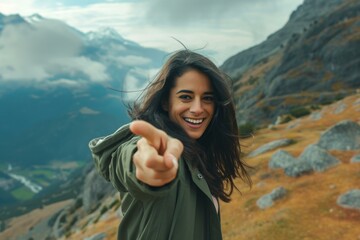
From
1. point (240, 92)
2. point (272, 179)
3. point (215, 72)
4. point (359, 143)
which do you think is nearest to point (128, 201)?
point (215, 72)

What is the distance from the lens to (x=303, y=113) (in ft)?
228

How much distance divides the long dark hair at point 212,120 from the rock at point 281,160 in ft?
89.4

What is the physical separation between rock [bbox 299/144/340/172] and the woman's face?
26.5 metres

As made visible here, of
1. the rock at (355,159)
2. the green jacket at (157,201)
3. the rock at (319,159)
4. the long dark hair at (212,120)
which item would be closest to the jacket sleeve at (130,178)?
the green jacket at (157,201)

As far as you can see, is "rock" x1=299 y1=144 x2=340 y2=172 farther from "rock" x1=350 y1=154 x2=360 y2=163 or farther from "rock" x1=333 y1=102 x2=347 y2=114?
"rock" x1=333 y1=102 x2=347 y2=114

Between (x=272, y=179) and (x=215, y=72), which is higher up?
(x=215, y=72)

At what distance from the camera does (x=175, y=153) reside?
2723mm

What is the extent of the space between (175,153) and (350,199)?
74.9 feet

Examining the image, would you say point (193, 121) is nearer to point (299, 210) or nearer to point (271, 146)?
point (299, 210)

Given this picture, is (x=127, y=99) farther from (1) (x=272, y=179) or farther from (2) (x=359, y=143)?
(2) (x=359, y=143)

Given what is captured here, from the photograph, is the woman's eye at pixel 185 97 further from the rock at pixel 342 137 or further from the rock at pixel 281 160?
the rock at pixel 342 137

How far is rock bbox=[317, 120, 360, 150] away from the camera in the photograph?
1257 inches

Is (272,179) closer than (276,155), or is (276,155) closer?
(272,179)

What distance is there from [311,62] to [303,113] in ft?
175
